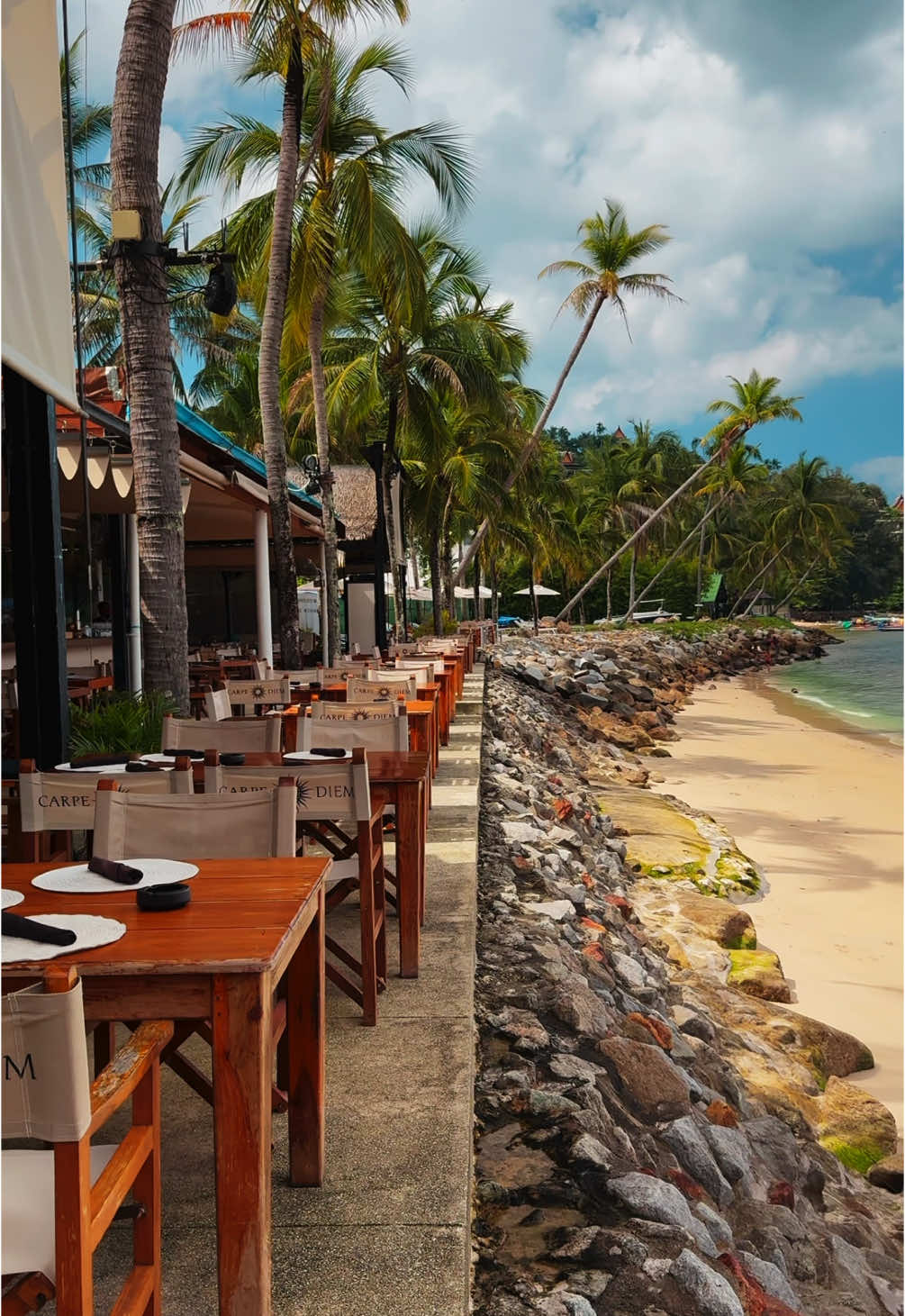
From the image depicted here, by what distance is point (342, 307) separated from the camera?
19641 millimetres

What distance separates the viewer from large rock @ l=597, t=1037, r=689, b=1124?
3.65 m

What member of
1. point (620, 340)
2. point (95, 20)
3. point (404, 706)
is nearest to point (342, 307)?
point (620, 340)

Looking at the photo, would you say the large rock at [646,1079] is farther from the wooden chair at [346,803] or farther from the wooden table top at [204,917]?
the wooden table top at [204,917]

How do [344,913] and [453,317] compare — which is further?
[453,317]

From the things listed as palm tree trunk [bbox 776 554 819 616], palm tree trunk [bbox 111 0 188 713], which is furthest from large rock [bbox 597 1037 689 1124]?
palm tree trunk [bbox 776 554 819 616]

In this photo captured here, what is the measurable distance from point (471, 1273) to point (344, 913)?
2417 millimetres

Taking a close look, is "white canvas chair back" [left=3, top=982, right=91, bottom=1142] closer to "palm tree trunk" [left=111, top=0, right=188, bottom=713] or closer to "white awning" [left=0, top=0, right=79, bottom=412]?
"white awning" [left=0, top=0, right=79, bottom=412]

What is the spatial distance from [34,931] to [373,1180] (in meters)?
1.11

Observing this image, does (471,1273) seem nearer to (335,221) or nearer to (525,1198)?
(525,1198)

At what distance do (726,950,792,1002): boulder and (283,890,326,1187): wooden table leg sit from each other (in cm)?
436

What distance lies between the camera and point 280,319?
1170 cm

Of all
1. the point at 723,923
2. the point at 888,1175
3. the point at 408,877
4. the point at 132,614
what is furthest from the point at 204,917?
the point at 132,614

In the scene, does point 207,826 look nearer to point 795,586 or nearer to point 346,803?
point 346,803

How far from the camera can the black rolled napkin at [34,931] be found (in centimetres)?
183
